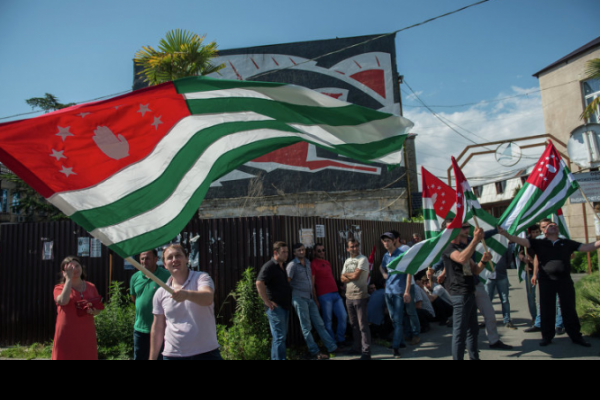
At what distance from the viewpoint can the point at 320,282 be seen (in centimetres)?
827

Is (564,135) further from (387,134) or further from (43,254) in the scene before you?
(43,254)

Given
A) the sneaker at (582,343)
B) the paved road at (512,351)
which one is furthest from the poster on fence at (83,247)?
the sneaker at (582,343)

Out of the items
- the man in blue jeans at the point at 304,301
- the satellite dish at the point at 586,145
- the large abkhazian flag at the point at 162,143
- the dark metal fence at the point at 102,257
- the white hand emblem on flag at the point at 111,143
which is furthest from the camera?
the satellite dish at the point at 586,145

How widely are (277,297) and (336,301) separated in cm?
183

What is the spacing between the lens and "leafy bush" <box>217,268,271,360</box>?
7.29m

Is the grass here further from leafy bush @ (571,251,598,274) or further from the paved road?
leafy bush @ (571,251,598,274)

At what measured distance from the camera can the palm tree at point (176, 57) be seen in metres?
11.3

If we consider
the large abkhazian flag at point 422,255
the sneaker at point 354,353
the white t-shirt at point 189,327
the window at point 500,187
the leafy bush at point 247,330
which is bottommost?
the sneaker at point 354,353

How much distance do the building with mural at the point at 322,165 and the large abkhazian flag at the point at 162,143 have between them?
17331 millimetres

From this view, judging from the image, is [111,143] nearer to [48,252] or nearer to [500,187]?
[48,252]

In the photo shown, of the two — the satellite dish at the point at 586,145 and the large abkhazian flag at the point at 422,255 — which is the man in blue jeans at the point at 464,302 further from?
the satellite dish at the point at 586,145

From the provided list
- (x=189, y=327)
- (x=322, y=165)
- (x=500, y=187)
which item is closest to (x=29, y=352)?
(x=189, y=327)
